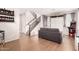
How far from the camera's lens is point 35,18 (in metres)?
1.84

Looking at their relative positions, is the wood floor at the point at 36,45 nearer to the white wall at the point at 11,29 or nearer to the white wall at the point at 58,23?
the white wall at the point at 11,29

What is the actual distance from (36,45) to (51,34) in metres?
0.34

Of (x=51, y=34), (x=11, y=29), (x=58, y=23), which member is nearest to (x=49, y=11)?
(x=58, y=23)

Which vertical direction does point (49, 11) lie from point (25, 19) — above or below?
above

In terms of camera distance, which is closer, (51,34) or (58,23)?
(58,23)

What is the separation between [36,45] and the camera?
1.79 meters

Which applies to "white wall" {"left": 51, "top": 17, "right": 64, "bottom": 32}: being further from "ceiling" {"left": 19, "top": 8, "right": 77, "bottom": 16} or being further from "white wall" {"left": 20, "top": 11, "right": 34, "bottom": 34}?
"white wall" {"left": 20, "top": 11, "right": 34, "bottom": 34}

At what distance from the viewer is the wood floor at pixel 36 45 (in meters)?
1.75

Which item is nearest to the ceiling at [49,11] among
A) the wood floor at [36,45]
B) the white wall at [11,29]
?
the white wall at [11,29]

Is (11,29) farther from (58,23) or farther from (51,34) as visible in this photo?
(58,23)
